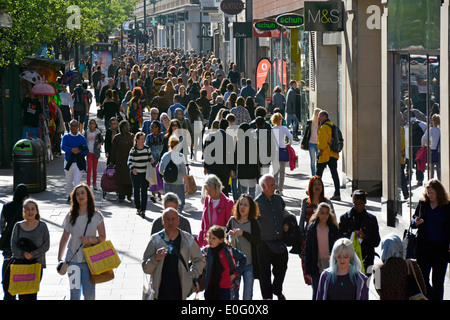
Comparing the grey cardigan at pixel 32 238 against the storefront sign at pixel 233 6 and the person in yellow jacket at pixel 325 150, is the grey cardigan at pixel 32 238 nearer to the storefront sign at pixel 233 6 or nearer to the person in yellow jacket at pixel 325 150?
the person in yellow jacket at pixel 325 150

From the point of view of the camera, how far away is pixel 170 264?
9062mm

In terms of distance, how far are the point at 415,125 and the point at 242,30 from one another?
2669cm

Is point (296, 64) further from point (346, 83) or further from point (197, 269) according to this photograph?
point (197, 269)

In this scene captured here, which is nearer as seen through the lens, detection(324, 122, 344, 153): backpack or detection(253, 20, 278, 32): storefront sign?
detection(324, 122, 344, 153): backpack

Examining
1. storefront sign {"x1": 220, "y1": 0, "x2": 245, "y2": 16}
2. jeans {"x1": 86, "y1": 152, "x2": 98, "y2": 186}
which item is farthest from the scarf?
storefront sign {"x1": 220, "y1": 0, "x2": 245, "y2": 16}

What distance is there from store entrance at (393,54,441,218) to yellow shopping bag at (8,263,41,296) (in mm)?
6348

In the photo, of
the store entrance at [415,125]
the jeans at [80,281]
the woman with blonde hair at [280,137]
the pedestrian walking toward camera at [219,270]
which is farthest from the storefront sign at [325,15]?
the pedestrian walking toward camera at [219,270]

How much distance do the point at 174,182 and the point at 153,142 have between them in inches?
100

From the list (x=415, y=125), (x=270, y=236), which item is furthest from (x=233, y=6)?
(x=270, y=236)

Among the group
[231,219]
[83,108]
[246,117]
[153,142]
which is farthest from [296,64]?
[231,219]

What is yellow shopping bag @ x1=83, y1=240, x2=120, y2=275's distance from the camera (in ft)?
33.1

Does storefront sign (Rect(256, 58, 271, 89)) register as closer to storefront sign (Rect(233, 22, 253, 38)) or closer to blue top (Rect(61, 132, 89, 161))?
storefront sign (Rect(233, 22, 253, 38))

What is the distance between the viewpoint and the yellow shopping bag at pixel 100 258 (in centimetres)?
1010

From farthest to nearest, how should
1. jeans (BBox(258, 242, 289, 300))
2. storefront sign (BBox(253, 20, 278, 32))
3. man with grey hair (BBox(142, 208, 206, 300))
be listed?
storefront sign (BBox(253, 20, 278, 32))
jeans (BBox(258, 242, 289, 300))
man with grey hair (BBox(142, 208, 206, 300))
